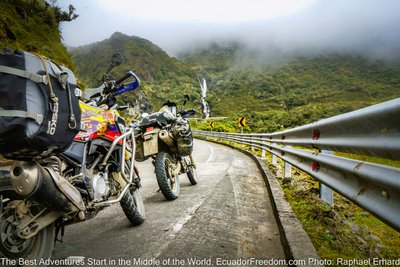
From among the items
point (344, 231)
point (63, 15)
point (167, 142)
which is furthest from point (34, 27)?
point (344, 231)

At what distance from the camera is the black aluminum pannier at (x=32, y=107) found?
5.24 feet

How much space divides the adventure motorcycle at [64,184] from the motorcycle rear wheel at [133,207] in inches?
0.5

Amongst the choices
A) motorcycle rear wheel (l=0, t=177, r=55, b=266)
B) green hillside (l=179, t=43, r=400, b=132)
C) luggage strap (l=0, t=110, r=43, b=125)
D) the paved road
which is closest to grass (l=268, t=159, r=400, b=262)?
the paved road

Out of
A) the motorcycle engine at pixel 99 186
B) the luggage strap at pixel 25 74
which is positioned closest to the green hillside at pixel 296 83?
the motorcycle engine at pixel 99 186

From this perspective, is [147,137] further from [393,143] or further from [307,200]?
[393,143]

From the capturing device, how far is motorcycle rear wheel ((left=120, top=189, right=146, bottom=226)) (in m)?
3.20

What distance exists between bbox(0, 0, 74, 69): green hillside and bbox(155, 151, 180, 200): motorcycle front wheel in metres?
11.9

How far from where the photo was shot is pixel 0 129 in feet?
5.14

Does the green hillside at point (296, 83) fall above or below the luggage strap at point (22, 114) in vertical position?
above

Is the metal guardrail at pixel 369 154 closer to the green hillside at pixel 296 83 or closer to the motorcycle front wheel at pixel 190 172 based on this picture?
the motorcycle front wheel at pixel 190 172

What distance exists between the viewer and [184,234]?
3.07 m

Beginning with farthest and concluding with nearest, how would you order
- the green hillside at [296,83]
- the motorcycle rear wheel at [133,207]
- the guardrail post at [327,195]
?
the green hillside at [296,83] → the guardrail post at [327,195] → the motorcycle rear wheel at [133,207]

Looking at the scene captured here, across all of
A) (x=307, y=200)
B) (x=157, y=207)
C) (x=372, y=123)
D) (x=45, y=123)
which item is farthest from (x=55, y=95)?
(x=307, y=200)

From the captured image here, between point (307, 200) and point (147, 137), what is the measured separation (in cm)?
265
